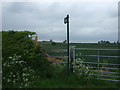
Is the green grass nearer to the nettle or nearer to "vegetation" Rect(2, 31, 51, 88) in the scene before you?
the nettle

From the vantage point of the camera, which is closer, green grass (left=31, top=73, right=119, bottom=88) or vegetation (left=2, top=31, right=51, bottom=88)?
green grass (left=31, top=73, right=119, bottom=88)

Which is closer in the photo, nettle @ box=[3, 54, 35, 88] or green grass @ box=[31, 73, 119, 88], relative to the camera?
nettle @ box=[3, 54, 35, 88]

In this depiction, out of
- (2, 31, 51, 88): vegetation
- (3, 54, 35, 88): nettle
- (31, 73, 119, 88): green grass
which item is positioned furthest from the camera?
(2, 31, 51, 88): vegetation

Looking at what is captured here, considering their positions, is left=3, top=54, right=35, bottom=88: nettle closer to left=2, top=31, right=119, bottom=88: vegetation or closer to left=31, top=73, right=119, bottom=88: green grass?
left=2, top=31, right=119, bottom=88: vegetation

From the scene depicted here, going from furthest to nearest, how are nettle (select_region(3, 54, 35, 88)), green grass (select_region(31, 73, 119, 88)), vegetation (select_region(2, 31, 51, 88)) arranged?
vegetation (select_region(2, 31, 51, 88)), green grass (select_region(31, 73, 119, 88)), nettle (select_region(3, 54, 35, 88))

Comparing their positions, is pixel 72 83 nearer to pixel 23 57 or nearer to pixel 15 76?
pixel 15 76

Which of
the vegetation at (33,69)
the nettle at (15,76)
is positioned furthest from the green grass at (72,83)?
the nettle at (15,76)

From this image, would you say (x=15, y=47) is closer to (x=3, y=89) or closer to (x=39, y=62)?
(x=39, y=62)

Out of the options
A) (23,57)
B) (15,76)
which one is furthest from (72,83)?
(23,57)

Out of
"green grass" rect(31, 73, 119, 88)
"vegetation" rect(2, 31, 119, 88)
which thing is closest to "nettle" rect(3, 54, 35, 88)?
"vegetation" rect(2, 31, 119, 88)

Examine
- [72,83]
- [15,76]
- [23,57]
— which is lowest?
[72,83]

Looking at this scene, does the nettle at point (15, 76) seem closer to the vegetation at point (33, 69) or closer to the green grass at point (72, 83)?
the vegetation at point (33, 69)

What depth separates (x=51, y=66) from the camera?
1032 cm

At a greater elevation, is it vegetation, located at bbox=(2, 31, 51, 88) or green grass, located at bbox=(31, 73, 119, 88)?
vegetation, located at bbox=(2, 31, 51, 88)
